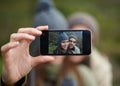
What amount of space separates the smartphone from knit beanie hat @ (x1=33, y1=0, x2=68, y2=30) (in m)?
1.53

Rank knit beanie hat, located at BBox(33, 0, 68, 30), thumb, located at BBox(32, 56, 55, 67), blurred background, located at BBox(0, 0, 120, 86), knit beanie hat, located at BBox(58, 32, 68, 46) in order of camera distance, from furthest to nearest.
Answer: blurred background, located at BBox(0, 0, 120, 86), knit beanie hat, located at BBox(33, 0, 68, 30), thumb, located at BBox(32, 56, 55, 67), knit beanie hat, located at BBox(58, 32, 68, 46)

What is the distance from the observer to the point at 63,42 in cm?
274

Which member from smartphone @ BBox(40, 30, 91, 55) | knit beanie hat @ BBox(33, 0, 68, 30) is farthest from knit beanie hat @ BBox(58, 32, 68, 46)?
knit beanie hat @ BBox(33, 0, 68, 30)

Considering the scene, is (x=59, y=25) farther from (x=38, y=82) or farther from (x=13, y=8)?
(x=13, y=8)

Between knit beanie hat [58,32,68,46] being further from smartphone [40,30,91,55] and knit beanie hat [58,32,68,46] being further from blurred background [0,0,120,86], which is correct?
blurred background [0,0,120,86]

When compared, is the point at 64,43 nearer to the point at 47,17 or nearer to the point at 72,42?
the point at 72,42

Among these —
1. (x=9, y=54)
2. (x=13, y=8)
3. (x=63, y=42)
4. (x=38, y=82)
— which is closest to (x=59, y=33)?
(x=63, y=42)

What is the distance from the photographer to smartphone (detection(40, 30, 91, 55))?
8.97 feet

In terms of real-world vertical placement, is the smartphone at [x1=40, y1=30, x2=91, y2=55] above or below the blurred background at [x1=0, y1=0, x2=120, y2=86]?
above

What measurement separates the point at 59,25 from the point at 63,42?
5.45ft

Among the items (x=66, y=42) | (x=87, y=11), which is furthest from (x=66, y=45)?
(x=87, y=11)

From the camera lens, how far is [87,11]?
1403 cm

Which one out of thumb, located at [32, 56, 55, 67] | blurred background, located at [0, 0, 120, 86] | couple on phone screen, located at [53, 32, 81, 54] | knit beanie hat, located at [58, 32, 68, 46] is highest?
knit beanie hat, located at [58, 32, 68, 46]

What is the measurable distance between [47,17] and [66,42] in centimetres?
175
